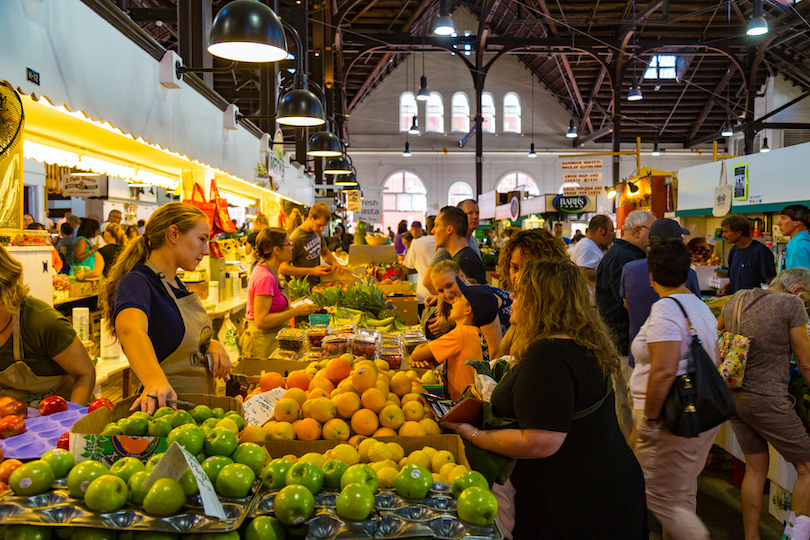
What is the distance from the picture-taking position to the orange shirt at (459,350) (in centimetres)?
262

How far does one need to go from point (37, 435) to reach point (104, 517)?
658 millimetres

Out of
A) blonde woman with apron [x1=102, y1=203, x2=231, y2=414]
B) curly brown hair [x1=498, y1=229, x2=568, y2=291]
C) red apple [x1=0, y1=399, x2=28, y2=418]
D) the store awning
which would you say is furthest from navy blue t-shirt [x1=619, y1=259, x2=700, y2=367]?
the store awning

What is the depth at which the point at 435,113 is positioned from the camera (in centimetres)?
2422

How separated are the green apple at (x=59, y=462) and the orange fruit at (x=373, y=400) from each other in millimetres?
933

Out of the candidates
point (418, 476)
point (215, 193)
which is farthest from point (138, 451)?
point (215, 193)

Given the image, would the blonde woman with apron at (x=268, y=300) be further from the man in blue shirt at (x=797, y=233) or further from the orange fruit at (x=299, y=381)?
the man in blue shirt at (x=797, y=233)

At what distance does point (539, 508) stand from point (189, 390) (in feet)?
4.69

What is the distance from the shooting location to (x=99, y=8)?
3.60 metres

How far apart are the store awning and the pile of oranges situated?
219 cm

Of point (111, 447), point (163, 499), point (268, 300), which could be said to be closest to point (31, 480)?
point (111, 447)

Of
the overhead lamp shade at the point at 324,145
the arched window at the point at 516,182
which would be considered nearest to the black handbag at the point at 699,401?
the overhead lamp shade at the point at 324,145

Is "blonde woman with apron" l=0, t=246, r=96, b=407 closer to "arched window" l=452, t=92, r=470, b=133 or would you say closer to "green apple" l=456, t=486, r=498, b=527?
"green apple" l=456, t=486, r=498, b=527

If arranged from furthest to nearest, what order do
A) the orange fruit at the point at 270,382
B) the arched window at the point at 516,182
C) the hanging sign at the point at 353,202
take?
the arched window at the point at 516,182 → the hanging sign at the point at 353,202 → the orange fruit at the point at 270,382

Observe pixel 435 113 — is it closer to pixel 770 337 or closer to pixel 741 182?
pixel 741 182
